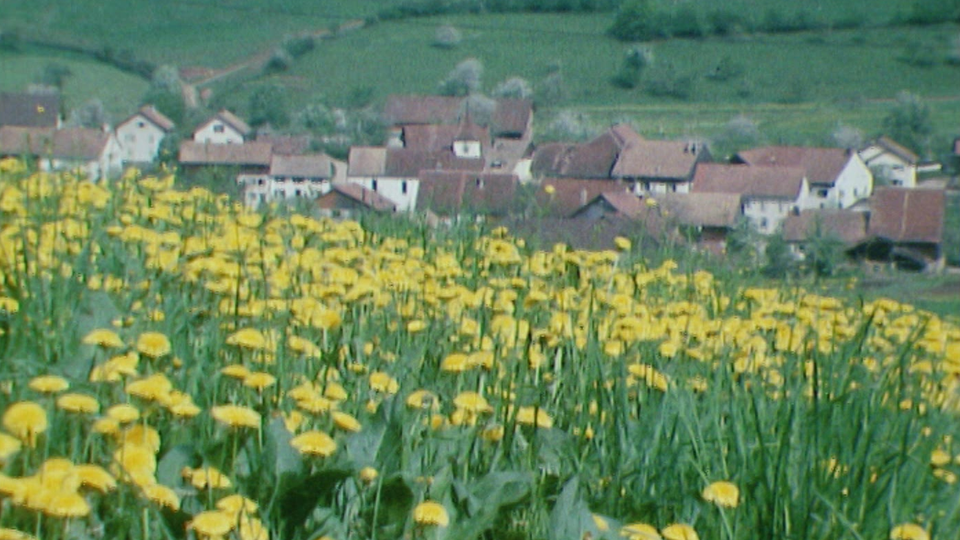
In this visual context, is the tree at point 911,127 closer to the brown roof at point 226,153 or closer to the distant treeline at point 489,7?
the distant treeline at point 489,7

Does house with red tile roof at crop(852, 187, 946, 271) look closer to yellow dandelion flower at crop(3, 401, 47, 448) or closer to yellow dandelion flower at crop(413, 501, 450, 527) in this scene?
yellow dandelion flower at crop(413, 501, 450, 527)

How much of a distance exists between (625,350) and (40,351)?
4.05 ft

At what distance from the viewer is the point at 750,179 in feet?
22.5

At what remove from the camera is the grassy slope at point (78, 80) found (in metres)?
6.88

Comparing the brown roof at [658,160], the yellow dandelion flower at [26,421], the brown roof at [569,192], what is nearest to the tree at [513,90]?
the brown roof at [658,160]

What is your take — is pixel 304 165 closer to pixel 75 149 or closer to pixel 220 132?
pixel 220 132

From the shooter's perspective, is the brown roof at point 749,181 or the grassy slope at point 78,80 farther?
the grassy slope at point 78,80

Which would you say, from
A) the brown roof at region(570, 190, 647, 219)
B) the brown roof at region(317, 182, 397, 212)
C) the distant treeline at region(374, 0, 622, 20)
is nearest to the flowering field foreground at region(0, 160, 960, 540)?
the brown roof at region(317, 182, 397, 212)

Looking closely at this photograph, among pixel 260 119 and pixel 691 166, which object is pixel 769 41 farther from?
pixel 260 119

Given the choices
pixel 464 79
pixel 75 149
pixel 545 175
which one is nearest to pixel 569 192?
pixel 545 175

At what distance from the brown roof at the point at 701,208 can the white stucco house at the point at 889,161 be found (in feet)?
6.03

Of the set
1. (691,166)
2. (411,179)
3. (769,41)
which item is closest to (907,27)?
(769,41)

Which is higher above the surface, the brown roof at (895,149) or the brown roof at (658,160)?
the brown roof at (895,149)

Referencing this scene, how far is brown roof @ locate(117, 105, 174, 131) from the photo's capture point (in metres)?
7.16
